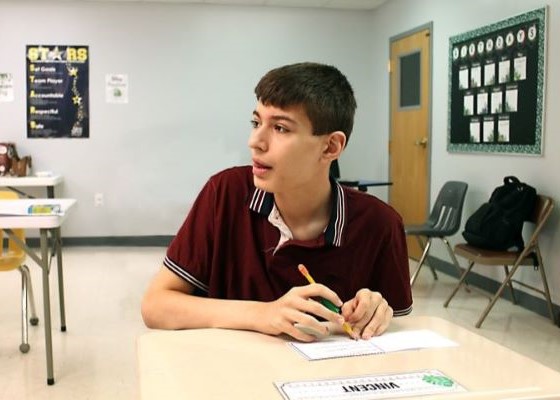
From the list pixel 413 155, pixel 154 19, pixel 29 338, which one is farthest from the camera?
pixel 154 19

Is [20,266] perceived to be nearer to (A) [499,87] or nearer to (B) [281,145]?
(B) [281,145]

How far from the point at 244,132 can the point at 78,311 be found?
305 cm

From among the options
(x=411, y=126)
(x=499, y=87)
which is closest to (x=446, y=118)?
(x=411, y=126)

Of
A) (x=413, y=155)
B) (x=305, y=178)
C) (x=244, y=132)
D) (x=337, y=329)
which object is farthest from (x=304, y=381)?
(x=244, y=132)

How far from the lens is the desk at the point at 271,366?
0.94 m

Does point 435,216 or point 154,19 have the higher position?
point 154,19

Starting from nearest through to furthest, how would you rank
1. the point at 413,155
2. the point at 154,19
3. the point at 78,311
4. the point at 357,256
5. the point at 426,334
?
the point at 426,334 < the point at 357,256 < the point at 78,311 < the point at 413,155 < the point at 154,19

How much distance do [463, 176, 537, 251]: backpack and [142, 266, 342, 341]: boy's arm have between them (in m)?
2.96

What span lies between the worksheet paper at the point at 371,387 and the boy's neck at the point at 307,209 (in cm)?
49

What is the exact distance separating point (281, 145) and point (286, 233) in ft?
0.73

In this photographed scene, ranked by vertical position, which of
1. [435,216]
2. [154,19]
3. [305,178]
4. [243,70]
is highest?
[154,19]

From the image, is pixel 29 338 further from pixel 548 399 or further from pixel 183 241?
pixel 548 399

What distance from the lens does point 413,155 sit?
5.88 m

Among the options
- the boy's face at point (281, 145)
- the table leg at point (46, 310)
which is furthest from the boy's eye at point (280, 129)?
the table leg at point (46, 310)
